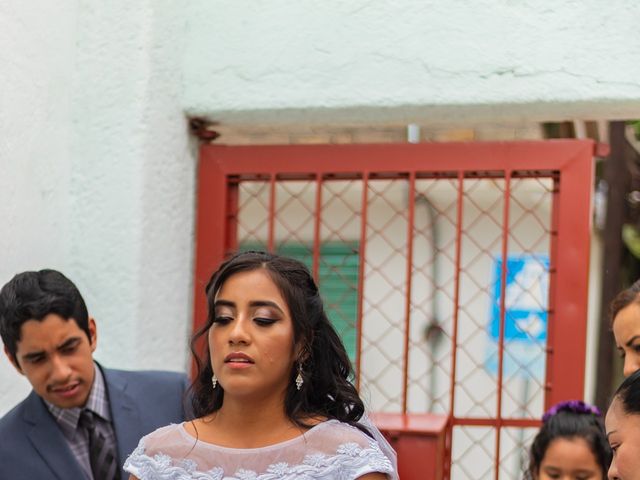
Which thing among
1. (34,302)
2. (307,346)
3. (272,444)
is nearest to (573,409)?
(307,346)

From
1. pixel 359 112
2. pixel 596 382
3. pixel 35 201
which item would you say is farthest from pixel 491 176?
pixel 596 382

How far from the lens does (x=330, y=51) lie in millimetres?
4434

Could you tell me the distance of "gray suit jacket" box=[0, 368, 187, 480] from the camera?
3605mm

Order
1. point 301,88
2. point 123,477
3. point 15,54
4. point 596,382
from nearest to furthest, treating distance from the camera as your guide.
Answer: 1. point 123,477
2. point 15,54
3. point 301,88
4. point 596,382

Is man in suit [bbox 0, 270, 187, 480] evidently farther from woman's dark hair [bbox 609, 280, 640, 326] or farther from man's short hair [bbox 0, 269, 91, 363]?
woman's dark hair [bbox 609, 280, 640, 326]

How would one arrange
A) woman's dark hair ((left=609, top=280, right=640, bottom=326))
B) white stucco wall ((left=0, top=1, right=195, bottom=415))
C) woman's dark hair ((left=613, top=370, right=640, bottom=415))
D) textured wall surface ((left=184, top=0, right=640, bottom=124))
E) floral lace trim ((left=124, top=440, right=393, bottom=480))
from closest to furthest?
woman's dark hair ((left=613, top=370, right=640, bottom=415)), floral lace trim ((left=124, top=440, right=393, bottom=480)), woman's dark hair ((left=609, top=280, right=640, bottom=326)), textured wall surface ((left=184, top=0, right=640, bottom=124)), white stucco wall ((left=0, top=1, right=195, bottom=415))

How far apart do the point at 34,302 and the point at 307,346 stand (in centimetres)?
110

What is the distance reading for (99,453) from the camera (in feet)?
12.0

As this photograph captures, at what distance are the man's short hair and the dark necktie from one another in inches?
10.3

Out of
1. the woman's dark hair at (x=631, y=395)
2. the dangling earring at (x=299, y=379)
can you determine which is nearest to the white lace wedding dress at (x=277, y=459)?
the dangling earring at (x=299, y=379)

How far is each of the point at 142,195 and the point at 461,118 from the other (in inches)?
44.0

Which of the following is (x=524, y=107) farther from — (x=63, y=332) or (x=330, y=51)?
(x=63, y=332)

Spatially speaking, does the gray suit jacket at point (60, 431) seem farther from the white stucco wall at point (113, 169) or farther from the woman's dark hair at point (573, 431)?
the woman's dark hair at point (573, 431)

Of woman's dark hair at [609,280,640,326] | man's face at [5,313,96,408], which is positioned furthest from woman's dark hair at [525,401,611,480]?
man's face at [5,313,96,408]
